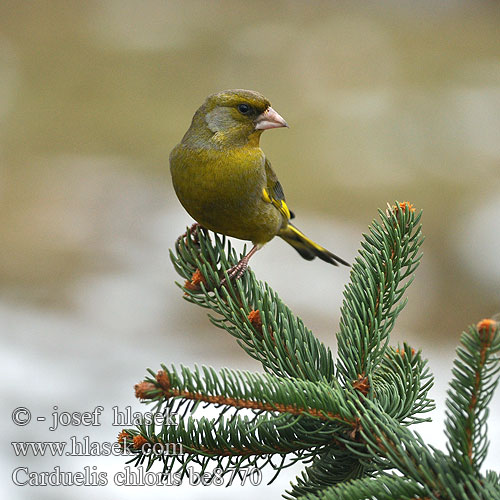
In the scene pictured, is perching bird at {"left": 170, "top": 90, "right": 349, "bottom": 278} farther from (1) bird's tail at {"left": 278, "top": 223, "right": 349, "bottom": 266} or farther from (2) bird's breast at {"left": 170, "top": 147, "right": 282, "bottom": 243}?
(1) bird's tail at {"left": 278, "top": 223, "right": 349, "bottom": 266}

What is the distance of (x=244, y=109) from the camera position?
2.38 metres

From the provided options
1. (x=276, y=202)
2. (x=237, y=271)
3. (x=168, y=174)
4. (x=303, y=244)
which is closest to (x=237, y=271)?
(x=237, y=271)

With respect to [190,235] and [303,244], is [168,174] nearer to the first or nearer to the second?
[303,244]

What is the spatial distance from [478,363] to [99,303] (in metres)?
4.38

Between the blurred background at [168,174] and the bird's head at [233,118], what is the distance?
1327mm

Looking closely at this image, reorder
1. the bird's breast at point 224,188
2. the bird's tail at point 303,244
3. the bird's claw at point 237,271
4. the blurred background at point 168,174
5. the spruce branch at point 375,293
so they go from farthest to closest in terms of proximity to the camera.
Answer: the blurred background at point 168,174
the bird's tail at point 303,244
the bird's breast at point 224,188
the bird's claw at point 237,271
the spruce branch at point 375,293

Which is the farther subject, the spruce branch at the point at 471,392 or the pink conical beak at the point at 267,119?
the pink conical beak at the point at 267,119

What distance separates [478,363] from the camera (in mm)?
1014

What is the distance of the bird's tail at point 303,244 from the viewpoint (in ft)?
9.18

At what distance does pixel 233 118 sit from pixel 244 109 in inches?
2.0

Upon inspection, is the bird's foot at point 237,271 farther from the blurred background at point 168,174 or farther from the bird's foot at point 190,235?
the blurred background at point 168,174

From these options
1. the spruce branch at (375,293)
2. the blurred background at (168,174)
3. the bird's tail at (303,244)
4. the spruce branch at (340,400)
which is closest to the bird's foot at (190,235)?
the spruce branch at (340,400)

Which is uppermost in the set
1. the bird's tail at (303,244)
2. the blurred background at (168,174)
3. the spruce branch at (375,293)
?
the blurred background at (168,174)

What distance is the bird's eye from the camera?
2377 millimetres
